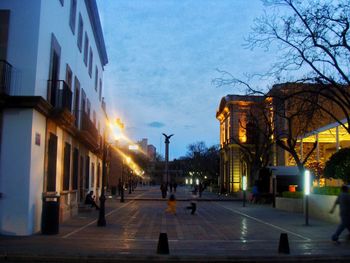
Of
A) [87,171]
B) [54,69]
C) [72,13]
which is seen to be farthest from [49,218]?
[87,171]

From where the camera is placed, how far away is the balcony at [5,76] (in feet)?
51.0

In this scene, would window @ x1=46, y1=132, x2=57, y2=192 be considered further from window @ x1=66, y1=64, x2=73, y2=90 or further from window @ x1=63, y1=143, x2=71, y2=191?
window @ x1=66, y1=64, x2=73, y2=90

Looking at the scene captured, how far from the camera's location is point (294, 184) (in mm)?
43406

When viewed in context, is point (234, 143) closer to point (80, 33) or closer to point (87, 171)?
point (87, 171)

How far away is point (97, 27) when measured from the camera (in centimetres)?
3531

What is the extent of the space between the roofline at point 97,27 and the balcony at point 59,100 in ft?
35.1

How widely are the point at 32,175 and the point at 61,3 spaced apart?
317 inches

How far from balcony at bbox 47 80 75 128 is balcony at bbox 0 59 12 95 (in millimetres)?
2325

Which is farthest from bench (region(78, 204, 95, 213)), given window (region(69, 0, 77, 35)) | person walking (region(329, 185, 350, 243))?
person walking (region(329, 185, 350, 243))

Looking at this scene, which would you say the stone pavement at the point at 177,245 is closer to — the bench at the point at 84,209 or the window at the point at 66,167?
the window at the point at 66,167

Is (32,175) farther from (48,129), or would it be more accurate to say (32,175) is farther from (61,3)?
(61,3)

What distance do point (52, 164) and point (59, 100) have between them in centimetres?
259

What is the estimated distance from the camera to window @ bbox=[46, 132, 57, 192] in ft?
62.5

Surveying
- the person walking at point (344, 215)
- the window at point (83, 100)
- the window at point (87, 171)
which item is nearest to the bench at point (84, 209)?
the window at point (87, 171)
